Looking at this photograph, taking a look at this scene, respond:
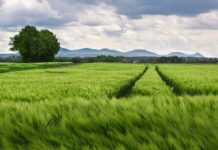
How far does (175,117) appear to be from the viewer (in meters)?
2.71

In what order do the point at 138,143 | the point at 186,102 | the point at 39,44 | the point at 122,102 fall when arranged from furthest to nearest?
the point at 39,44 → the point at 122,102 → the point at 186,102 → the point at 138,143

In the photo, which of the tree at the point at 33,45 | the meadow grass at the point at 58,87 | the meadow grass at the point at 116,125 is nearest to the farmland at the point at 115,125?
the meadow grass at the point at 116,125

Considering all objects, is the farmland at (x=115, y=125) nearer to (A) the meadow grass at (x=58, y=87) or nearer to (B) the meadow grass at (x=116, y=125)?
(B) the meadow grass at (x=116, y=125)

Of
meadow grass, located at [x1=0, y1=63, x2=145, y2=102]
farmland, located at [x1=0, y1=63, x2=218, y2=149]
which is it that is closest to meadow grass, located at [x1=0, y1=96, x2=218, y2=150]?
farmland, located at [x1=0, y1=63, x2=218, y2=149]

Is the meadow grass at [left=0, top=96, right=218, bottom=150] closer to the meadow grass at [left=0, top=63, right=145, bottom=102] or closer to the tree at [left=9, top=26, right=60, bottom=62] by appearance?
the meadow grass at [left=0, top=63, right=145, bottom=102]

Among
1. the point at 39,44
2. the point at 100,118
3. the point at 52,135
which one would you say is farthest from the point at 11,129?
the point at 39,44

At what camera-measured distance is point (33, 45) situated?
362ft

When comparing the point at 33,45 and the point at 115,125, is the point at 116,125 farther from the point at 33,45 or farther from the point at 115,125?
the point at 33,45

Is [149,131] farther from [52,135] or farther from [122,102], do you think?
[122,102]

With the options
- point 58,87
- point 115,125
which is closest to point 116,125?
point 115,125

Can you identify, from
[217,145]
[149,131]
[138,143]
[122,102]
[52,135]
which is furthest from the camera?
[122,102]

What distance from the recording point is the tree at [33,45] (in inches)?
4345

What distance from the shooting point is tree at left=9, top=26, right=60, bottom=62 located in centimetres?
11038

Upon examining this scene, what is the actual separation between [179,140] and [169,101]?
100 cm
